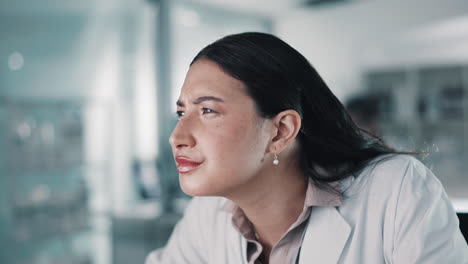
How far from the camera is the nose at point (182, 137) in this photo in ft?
3.11

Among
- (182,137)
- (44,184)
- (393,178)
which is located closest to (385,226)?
(393,178)

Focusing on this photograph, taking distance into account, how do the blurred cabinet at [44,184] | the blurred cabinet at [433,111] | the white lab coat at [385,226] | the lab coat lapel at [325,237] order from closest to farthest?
1. the white lab coat at [385,226]
2. the lab coat lapel at [325,237]
3. the blurred cabinet at [44,184]
4. the blurred cabinet at [433,111]

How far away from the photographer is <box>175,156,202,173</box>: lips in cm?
96

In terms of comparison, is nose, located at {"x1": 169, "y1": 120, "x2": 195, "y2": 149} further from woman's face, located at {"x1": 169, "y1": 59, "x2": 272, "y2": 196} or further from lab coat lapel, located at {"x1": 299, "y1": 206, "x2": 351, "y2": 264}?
lab coat lapel, located at {"x1": 299, "y1": 206, "x2": 351, "y2": 264}

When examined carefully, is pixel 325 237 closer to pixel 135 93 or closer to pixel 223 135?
pixel 223 135

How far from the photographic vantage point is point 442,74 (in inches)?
179

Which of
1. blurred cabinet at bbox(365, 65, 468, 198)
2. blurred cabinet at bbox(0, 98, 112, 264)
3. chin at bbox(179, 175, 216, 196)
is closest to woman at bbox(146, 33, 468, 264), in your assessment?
chin at bbox(179, 175, 216, 196)

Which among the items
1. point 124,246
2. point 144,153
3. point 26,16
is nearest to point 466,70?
point 144,153

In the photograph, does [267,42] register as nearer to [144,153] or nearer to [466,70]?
[144,153]

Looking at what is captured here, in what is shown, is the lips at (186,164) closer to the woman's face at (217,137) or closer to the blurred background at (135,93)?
the woman's face at (217,137)

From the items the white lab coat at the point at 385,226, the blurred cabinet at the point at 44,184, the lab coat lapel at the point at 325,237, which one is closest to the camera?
the white lab coat at the point at 385,226

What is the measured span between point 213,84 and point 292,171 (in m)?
0.31

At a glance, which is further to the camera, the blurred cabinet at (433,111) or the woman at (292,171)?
the blurred cabinet at (433,111)

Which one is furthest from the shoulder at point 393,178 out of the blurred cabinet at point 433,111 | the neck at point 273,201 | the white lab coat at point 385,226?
the blurred cabinet at point 433,111
